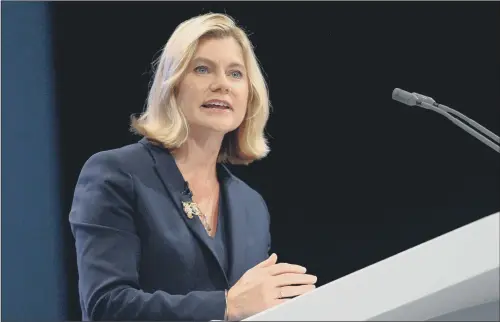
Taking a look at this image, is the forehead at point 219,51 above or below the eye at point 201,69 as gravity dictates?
above

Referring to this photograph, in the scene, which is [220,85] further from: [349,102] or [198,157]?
[349,102]

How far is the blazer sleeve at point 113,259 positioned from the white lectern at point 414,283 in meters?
0.90

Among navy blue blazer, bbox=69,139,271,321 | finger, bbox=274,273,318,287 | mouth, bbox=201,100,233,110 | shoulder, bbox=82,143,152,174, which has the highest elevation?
mouth, bbox=201,100,233,110

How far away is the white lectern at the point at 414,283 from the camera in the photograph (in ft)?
2.39

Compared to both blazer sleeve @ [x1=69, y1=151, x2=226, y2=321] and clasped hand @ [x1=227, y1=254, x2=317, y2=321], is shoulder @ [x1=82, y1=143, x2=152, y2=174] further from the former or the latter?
clasped hand @ [x1=227, y1=254, x2=317, y2=321]

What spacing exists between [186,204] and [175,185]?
0.20ft

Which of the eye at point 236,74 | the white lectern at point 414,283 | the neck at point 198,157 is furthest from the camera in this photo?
the eye at point 236,74

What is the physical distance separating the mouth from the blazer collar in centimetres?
17

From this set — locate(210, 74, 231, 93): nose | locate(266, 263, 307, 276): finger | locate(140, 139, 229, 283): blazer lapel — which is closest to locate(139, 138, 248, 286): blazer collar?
locate(140, 139, 229, 283): blazer lapel

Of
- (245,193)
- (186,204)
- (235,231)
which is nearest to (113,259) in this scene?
(186,204)

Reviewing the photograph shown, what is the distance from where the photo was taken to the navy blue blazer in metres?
1.75

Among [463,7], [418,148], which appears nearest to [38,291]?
[418,148]

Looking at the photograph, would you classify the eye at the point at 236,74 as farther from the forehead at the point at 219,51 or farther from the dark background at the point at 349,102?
the dark background at the point at 349,102

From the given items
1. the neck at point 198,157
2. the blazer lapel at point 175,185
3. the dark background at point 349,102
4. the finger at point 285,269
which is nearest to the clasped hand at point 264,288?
the finger at point 285,269
